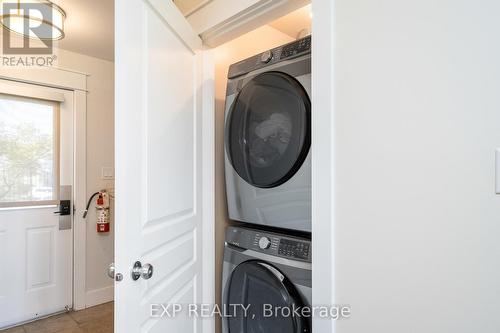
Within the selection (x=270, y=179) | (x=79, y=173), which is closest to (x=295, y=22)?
(x=270, y=179)

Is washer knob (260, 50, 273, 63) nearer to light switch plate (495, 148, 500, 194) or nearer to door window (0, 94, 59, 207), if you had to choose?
light switch plate (495, 148, 500, 194)

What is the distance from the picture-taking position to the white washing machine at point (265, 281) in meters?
1.08

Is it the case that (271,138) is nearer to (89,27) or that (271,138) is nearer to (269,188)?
(269,188)

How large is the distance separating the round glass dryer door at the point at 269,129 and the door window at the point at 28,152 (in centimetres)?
211

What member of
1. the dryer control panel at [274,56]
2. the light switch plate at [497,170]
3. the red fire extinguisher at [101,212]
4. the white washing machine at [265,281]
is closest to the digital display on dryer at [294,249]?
the white washing machine at [265,281]

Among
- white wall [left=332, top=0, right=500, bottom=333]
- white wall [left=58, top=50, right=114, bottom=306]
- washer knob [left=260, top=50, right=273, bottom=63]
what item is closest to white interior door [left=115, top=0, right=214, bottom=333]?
washer knob [left=260, top=50, right=273, bottom=63]

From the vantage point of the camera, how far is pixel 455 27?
0.68 meters

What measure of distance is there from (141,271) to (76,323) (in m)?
2.15

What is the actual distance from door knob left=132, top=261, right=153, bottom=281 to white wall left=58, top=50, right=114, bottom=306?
2.19 meters

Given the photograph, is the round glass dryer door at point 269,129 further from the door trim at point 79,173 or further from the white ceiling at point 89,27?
the door trim at point 79,173

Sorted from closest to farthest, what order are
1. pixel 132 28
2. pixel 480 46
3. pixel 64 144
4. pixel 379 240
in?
pixel 480 46
pixel 379 240
pixel 132 28
pixel 64 144

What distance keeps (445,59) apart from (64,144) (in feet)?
9.89

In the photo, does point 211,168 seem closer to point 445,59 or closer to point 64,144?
point 445,59

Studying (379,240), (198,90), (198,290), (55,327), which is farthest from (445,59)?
(55,327)
